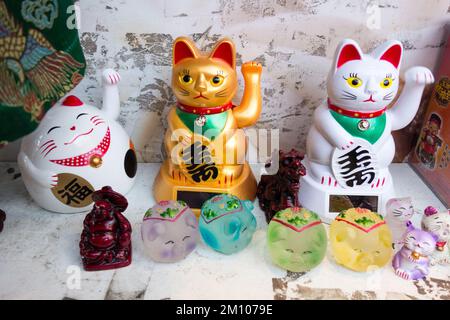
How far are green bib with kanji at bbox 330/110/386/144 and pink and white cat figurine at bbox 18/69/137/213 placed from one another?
68 centimetres

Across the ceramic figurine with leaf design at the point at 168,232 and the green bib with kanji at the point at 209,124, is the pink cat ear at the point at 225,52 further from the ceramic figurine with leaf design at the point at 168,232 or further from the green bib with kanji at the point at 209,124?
the ceramic figurine with leaf design at the point at 168,232

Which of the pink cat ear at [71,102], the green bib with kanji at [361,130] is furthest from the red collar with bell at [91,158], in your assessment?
the green bib with kanji at [361,130]

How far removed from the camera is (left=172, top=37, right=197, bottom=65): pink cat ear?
4.04ft

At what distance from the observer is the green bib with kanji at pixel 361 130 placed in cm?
129

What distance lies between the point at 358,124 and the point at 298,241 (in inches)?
16.7

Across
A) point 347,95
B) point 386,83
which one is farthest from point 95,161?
point 386,83

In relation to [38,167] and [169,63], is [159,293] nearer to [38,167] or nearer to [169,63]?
[38,167]

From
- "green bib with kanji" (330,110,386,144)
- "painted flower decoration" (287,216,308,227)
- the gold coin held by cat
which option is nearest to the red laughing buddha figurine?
the gold coin held by cat

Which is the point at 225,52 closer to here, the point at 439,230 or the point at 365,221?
the point at 365,221

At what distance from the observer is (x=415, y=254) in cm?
111

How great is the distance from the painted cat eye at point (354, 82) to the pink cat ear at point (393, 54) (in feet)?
0.33

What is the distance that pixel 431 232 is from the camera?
1153 millimetres

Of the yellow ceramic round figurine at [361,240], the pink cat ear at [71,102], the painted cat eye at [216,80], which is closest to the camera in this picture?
the yellow ceramic round figurine at [361,240]

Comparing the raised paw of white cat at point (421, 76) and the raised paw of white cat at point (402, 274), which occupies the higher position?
the raised paw of white cat at point (421, 76)
